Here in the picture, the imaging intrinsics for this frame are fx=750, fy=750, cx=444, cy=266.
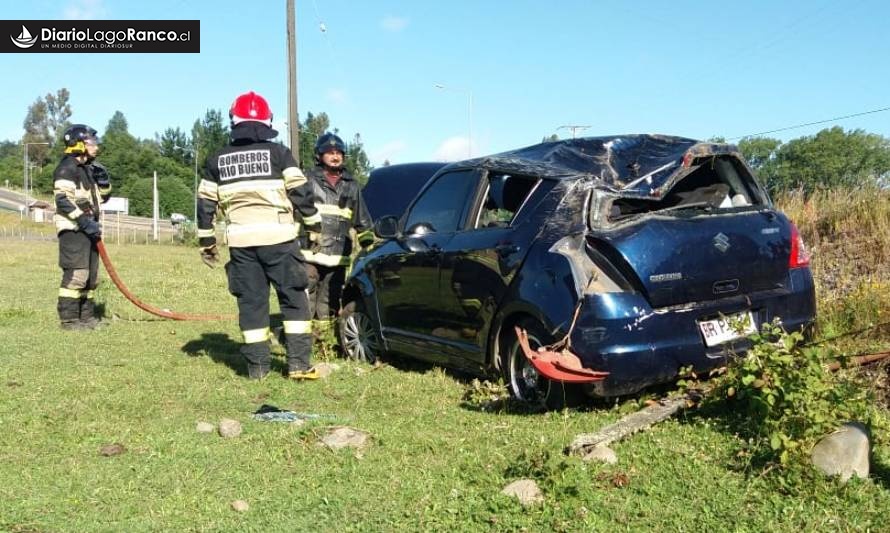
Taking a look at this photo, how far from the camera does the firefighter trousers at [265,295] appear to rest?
5.79m

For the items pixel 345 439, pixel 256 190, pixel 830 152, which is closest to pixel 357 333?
pixel 256 190

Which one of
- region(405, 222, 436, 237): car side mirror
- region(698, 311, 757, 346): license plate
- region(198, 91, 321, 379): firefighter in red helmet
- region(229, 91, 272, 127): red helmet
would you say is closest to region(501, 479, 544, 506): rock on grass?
region(698, 311, 757, 346): license plate

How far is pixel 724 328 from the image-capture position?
4.23 meters

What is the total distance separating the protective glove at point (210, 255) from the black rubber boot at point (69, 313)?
279 cm

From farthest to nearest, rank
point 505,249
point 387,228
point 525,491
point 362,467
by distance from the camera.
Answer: point 387,228 → point 505,249 → point 362,467 → point 525,491

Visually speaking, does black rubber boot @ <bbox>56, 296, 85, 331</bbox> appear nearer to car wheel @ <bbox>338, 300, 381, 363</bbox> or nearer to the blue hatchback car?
car wheel @ <bbox>338, 300, 381, 363</bbox>

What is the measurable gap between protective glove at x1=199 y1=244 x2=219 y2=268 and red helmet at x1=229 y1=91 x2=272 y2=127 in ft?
3.61

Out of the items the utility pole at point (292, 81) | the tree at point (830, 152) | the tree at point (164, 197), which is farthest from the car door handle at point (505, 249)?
the tree at point (164, 197)

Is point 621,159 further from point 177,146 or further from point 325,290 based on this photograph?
point 177,146

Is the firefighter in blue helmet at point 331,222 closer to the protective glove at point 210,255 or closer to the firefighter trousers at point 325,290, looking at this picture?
the firefighter trousers at point 325,290

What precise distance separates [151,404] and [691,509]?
11.8 feet

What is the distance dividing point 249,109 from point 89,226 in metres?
3.43

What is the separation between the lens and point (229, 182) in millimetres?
5715

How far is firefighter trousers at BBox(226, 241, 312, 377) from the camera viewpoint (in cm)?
579
